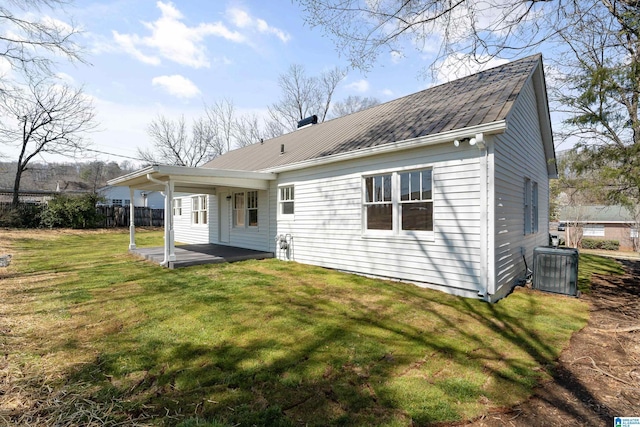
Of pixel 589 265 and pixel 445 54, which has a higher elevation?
pixel 445 54

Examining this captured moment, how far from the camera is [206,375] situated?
3.22m

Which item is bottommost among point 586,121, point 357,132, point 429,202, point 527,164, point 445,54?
point 429,202

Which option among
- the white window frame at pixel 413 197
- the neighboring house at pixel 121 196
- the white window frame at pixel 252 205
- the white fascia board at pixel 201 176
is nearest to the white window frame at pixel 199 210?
the white fascia board at pixel 201 176

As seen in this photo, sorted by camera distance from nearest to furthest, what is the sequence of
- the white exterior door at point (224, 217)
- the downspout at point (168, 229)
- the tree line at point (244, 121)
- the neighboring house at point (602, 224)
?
the downspout at point (168, 229)
the white exterior door at point (224, 217)
the neighboring house at point (602, 224)
the tree line at point (244, 121)

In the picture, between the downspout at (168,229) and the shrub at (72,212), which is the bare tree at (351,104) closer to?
the shrub at (72,212)

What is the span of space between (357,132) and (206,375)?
7.63 metres

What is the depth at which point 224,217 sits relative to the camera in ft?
43.2

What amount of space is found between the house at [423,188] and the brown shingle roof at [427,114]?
55 millimetres

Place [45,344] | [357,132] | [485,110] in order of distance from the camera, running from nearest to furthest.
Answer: [45,344] < [485,110] < [357,132]

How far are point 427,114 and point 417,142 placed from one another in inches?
67.6

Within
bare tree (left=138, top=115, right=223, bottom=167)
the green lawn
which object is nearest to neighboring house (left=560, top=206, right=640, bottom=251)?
the green lawn

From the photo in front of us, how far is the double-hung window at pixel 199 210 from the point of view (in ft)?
48.4

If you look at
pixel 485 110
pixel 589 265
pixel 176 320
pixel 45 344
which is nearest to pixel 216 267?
pixel 176 320

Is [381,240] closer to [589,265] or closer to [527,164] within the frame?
[527,164]
